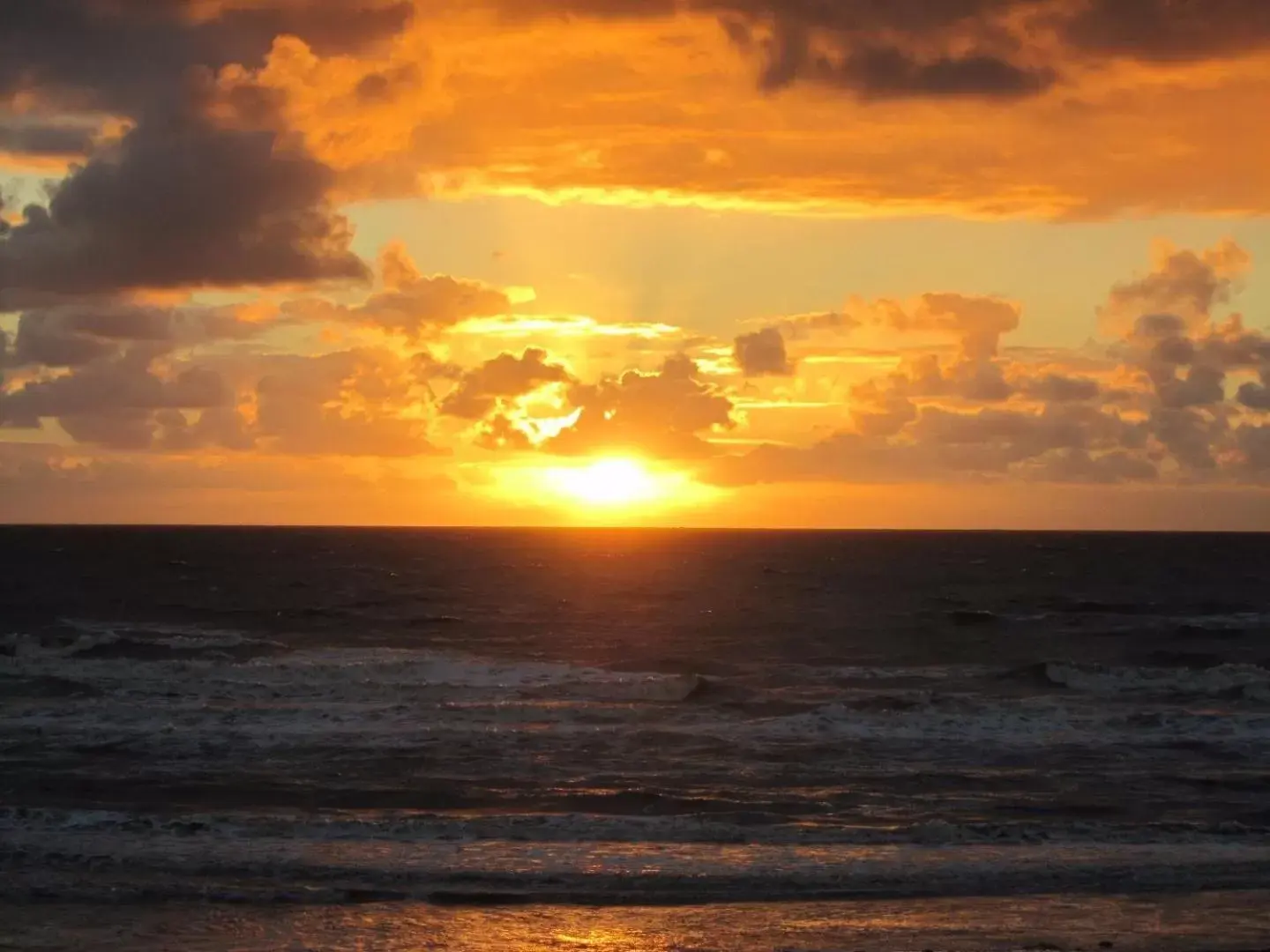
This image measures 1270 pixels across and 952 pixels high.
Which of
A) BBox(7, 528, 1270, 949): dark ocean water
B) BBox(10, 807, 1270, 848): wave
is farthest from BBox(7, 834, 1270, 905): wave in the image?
A: BBox(10, 807, 1270, 848): wave

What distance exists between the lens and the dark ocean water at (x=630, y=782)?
53.1 ft

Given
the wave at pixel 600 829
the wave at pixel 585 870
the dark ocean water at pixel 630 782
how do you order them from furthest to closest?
the wave at pixel 600 829 → the wave at pixel 585 870 → the dark ocean water at pixel 630 782

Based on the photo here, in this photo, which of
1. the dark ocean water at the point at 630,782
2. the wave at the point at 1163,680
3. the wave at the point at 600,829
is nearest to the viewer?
the dark ocean water at the point at 630,782

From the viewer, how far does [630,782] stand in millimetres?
24500

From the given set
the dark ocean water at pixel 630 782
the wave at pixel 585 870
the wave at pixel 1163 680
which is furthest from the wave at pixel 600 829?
the wave at pixel 1163 680

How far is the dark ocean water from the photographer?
16.2m

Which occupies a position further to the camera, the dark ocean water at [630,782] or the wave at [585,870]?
the wave at [585,870]

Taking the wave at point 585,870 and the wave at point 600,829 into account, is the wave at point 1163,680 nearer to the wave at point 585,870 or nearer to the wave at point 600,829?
the wave at point 600,829

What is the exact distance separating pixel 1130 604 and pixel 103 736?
2076 inches

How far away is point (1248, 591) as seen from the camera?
7838cm

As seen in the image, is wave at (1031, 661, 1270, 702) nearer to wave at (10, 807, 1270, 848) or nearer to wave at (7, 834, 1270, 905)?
wave at (10, 807, 1270, 848)

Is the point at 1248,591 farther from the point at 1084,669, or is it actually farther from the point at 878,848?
the point at 878,848

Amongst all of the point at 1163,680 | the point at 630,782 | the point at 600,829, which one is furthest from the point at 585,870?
the point at 1163,680

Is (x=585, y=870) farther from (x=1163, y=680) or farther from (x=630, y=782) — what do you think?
Answer: (x=1163, y=680)
